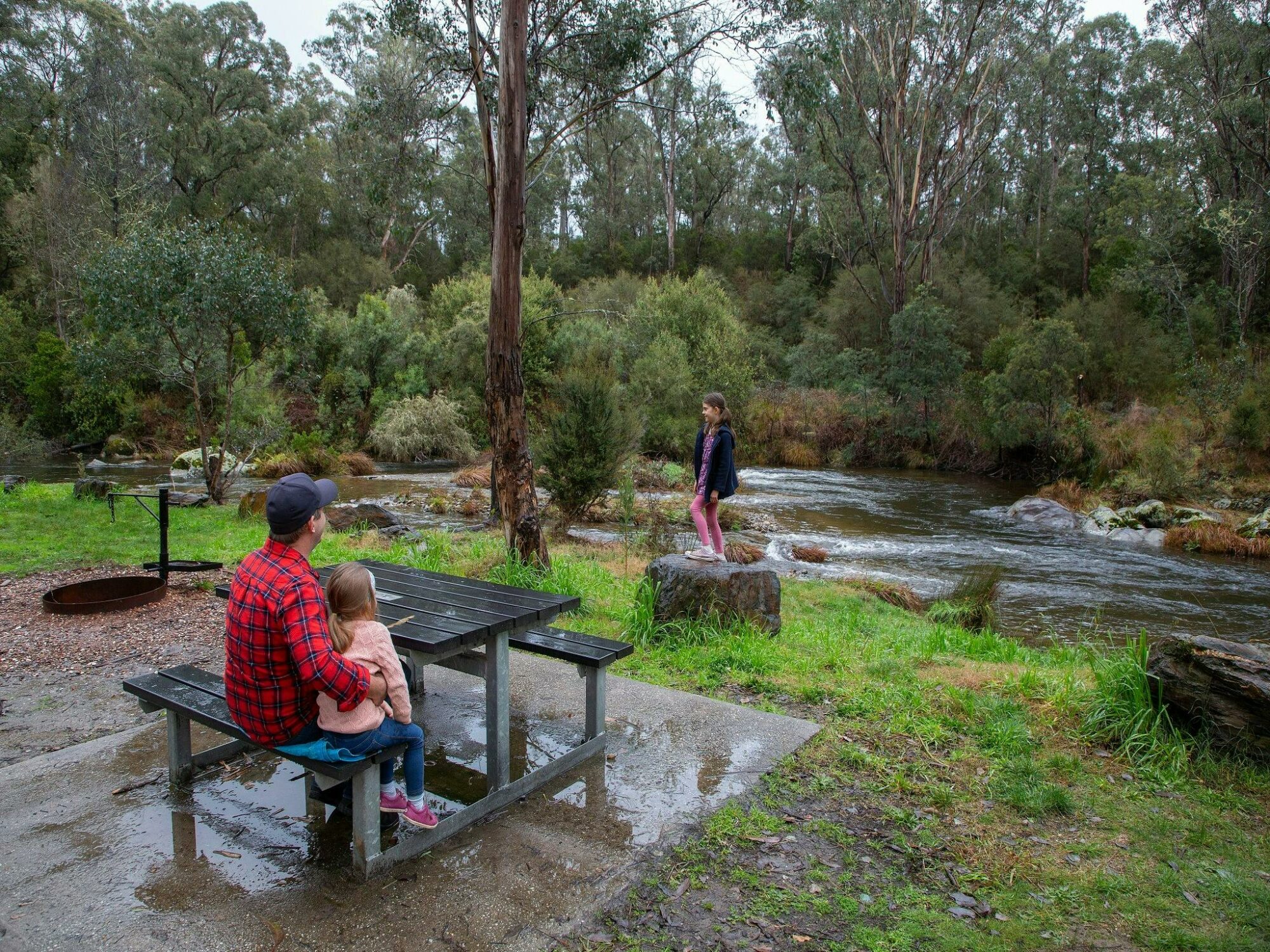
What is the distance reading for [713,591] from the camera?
6137mm

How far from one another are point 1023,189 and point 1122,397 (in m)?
25.1

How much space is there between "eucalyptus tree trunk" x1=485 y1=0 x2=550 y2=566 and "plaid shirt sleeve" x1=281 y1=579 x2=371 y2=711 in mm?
4924

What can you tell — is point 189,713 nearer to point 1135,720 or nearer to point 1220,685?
point 1135,720

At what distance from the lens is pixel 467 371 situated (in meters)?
28.5

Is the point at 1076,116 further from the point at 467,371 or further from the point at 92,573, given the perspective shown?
the point at 92,573

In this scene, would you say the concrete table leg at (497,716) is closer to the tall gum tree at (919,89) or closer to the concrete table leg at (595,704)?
the concrete table leg at (595,704)

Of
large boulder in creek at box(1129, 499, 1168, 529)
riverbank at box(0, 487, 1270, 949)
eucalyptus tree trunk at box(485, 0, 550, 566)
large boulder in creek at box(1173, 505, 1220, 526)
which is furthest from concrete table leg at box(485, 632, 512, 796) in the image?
large boulder in creek at box(1129, 499, 1168, 529)

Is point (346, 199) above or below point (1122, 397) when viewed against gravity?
above

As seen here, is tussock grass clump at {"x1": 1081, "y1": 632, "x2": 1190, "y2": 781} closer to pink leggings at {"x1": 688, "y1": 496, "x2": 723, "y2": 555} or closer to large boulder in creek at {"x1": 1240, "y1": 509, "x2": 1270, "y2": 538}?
pink leggings at {"x1": 688, "y1": 496, "x2": 723, "y2": 555}

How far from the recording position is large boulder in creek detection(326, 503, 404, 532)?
1307 centimetres

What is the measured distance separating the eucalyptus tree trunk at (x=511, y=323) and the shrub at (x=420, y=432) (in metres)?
18.8

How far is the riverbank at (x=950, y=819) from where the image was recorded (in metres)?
2.69

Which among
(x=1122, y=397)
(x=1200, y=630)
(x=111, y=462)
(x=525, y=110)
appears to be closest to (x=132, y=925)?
(x=525, y=110)

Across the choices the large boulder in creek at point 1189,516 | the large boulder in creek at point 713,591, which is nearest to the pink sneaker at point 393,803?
the large boulder in creek at point 713,591
